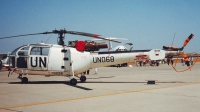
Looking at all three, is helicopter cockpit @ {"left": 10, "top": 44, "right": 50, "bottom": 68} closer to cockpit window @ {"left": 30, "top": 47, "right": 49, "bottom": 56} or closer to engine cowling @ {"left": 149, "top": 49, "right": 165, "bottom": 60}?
cockpit window @ {"left": 30, "top": 47, "right": 49, "bottom": 56}

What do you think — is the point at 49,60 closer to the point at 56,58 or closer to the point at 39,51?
the point at 56,58

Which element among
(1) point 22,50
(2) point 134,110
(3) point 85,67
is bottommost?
(2) point 134,110

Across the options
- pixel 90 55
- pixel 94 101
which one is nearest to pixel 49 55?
pixel 90 55

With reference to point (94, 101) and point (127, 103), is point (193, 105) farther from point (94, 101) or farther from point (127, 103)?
point (94, 101)

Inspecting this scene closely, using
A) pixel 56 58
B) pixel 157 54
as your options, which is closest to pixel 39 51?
pixel 56 58

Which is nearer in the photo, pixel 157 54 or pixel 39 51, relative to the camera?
pixel 39 51

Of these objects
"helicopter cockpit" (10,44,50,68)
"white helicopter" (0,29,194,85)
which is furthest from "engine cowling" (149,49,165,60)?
"helicopter cockpit" (10,44,50,68)

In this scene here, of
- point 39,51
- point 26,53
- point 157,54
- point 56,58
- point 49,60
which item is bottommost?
point 49,60

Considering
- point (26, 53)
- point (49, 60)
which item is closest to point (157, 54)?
point (49, 60)

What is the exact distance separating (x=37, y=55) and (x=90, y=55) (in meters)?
3.81

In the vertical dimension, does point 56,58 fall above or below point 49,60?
above

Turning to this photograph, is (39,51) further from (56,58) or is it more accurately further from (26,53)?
(56,58)

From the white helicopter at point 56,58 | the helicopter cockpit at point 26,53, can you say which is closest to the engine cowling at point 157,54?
the white helicopter at point 56,58

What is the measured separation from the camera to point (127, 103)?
928 cm
